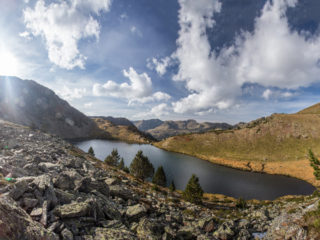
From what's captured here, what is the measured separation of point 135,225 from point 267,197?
224 ft

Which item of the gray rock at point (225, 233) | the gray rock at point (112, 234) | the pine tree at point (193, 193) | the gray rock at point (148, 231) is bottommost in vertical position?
the pine tree at point (193, 193)

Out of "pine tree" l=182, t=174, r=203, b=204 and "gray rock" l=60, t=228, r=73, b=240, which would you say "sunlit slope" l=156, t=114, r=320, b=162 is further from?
"gray rock" l=60, t=228, r=73, b=240

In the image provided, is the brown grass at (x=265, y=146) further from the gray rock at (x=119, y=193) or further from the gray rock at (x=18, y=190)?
the gray rock at (x=18, y=190)

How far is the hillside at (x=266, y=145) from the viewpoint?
10450cm

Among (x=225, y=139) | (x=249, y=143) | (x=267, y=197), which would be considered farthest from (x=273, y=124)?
(x=267, y=197)

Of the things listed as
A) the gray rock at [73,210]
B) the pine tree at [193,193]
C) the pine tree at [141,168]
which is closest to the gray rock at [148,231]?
the gray rock at [73,210]

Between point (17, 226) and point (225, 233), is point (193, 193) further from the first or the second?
point (17, 226)

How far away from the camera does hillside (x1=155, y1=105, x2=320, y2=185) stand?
343 ft

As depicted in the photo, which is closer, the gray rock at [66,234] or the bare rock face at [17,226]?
the bare rock face at [17,226]

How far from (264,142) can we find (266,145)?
5.05 metres

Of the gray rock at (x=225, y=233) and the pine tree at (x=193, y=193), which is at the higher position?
the gray rock at (x=225, y=233)

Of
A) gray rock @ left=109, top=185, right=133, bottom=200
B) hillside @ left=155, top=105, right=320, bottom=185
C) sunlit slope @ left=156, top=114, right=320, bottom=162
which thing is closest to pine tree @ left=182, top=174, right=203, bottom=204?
gray rock @ left=109, top=185, right=133, bottom=200

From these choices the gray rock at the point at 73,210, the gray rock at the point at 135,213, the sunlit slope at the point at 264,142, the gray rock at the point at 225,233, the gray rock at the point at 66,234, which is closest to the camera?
the gray rock at the point at 66,234

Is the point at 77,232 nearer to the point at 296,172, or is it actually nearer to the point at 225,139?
the point at 296,172
